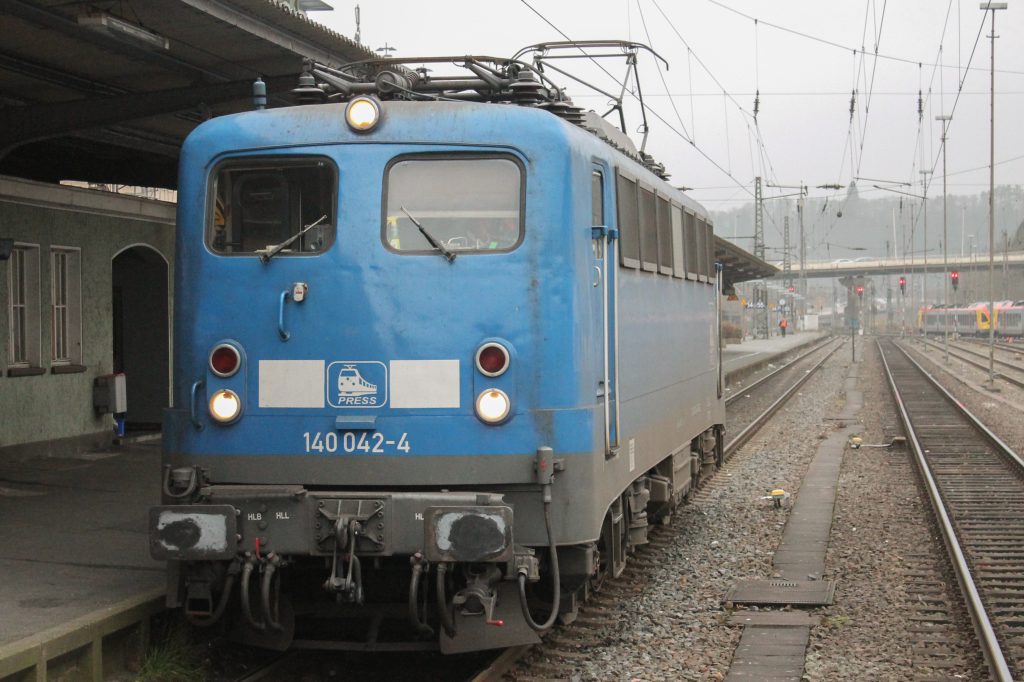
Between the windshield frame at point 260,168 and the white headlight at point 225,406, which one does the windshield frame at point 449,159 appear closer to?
the windshield frame at point 260,168

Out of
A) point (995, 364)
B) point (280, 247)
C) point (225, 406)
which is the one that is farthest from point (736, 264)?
point (225, 406)

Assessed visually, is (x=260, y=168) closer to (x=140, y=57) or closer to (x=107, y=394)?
(x=140, y=57)

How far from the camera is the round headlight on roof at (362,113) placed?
6.94m

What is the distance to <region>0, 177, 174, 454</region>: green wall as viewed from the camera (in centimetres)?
1394

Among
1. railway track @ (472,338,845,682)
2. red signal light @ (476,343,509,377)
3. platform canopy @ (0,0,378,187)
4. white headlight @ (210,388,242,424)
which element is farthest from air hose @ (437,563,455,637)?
platform canopy @ (0,0,378,187)

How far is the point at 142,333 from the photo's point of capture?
699 inches

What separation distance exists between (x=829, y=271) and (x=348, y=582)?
4789 inches

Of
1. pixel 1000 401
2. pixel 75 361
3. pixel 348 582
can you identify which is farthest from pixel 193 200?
pixel 1000 401

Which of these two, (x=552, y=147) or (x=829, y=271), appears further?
(x=829, y=271)

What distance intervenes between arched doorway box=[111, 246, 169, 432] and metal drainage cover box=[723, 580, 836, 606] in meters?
10.3

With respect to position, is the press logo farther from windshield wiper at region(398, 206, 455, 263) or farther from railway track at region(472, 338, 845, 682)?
railway track at region(472, 338, 845, 682)

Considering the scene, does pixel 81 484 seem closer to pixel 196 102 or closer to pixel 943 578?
pixel 196 102

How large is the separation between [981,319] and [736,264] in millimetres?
49515

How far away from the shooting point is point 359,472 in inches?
266
